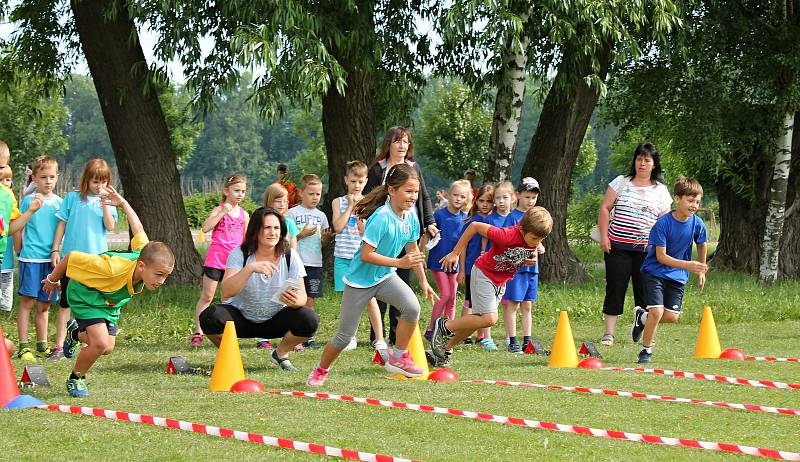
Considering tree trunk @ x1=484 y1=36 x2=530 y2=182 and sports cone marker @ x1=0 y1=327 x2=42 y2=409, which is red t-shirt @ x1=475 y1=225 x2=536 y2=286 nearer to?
sports cone marker @ x1=0 y1=327 x2=42 y2=409

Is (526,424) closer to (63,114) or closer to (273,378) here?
(273,378)

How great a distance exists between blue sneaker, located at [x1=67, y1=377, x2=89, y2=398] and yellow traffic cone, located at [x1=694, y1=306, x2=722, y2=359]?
5.77 metres

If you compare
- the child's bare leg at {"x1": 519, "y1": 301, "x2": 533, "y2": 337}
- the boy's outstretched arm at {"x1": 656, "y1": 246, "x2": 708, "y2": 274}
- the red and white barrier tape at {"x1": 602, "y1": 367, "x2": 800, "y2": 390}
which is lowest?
the red and white barrier tape at {"x1": 602, "y1": 367, "x2": 800, "y2": 390}

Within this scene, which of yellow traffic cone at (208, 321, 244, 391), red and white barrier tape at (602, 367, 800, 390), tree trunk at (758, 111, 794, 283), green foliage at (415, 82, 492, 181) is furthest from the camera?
green foliage at (415, 82, 492, 181)

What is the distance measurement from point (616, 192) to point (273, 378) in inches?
165

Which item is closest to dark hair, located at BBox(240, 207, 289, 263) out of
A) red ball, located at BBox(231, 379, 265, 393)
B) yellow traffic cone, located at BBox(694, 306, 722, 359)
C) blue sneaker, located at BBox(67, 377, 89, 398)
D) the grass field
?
the grass field

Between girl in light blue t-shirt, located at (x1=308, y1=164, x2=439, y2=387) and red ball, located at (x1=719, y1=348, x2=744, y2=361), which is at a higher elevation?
girl in light blue t-shirt, located at (x1=308, y1=164, x2=439, y2=387)

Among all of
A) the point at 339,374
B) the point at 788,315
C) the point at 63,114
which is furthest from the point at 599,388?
the point at 63,114

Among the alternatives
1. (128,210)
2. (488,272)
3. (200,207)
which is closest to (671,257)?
(488,272)

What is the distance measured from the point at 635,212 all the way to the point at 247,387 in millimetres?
4707

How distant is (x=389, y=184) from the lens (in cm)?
817

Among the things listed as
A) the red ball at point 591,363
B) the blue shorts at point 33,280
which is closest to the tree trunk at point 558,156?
the red ball at point 591,363

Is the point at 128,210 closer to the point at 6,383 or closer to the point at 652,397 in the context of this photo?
the point at 6,383

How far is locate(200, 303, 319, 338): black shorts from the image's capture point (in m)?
8.77
